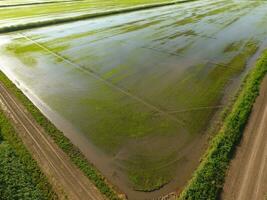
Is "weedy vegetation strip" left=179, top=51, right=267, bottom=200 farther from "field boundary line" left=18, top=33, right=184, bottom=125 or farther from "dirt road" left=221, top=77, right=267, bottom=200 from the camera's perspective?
"field boundary line" left=18, top=33, right=184, bottom=125

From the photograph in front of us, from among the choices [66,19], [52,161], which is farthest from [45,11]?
[52,161]

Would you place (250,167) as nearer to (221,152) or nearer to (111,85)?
(221,152)

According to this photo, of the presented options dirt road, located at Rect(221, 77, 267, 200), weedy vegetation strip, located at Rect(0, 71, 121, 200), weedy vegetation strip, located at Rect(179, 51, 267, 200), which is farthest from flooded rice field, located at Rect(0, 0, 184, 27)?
dirt road, located at Rect(221, 77, 267, 200)

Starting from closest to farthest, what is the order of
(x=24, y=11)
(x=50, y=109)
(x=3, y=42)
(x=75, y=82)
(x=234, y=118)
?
(x=234, y=118)
(x=50, y=109)
(x=75, y=82)
(x=3, y=42)
(x=24, y=11)

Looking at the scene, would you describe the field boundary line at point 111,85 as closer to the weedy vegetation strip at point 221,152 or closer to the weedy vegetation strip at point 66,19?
the weedy vegetation strip at point 221,152

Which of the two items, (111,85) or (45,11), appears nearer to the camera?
(111,85)

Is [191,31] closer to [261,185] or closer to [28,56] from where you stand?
[28,56]

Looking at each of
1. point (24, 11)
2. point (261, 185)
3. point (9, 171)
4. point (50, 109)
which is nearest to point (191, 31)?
point (50, 109)
